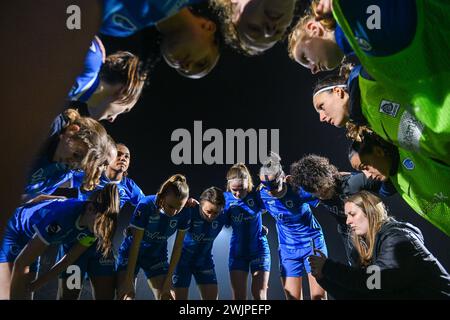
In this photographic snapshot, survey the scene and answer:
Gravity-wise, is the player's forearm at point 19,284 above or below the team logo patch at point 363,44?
below

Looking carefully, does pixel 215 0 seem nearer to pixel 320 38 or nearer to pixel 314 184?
pixel 320 38

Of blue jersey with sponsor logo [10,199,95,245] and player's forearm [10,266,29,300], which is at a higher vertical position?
blue jersey with sponsor logo [10,199,95,245]

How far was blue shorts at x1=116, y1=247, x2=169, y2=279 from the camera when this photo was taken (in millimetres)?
1890

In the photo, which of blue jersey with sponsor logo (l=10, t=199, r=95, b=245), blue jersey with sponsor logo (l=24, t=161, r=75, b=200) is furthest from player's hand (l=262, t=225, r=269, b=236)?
blue jersey with sponsor logo (l=24, t=161, r=75, b=200)

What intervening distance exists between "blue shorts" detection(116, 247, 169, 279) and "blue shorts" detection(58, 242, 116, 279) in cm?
3

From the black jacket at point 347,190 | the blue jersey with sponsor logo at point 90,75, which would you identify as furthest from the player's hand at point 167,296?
the blue jersey with sponsor logo at point 90,75

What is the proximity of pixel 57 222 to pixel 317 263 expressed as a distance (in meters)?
0.98

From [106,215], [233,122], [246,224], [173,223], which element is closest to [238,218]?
[246,224]

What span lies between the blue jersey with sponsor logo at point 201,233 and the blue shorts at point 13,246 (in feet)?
1.83

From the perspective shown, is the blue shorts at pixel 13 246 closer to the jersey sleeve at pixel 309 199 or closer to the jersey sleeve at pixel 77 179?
the jersey sleeve at pixel 77 179

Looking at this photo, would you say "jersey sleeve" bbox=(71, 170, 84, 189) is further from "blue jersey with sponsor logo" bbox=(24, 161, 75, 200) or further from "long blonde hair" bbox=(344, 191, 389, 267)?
"long blonde hair" bbox=(344, 191, 389, 267)

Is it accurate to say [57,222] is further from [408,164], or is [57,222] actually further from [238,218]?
[408,164]

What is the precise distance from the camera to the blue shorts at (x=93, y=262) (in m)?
1.87

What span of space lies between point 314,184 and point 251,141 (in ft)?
0.96
